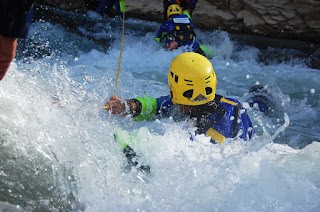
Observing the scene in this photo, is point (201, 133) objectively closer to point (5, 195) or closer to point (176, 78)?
point (176, 78)

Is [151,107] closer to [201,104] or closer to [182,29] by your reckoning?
[201,104]

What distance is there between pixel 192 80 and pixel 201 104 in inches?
9.9

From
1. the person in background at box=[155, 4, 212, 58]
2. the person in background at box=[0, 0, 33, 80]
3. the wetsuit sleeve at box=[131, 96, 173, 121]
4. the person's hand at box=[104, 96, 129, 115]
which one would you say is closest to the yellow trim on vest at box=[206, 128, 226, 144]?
the wetsuit sleeve at box=[131, 96, 173, 121]

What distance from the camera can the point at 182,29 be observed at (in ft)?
24.7

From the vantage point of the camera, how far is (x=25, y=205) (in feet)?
10.9

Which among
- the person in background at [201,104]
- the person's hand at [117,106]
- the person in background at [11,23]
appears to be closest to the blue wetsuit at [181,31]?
the person in background at [201,104]

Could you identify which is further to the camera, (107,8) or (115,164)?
(107,8)

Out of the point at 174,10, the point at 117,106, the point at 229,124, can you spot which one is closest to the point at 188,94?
the point at 229,124

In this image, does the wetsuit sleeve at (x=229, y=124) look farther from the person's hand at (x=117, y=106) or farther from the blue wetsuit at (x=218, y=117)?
the person's hand at (x=117, y=106)

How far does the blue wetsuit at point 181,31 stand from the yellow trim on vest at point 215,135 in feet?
11.1

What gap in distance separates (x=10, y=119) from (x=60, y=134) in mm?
416

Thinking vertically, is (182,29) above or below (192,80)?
below

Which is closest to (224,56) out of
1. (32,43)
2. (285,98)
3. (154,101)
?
(285,98)

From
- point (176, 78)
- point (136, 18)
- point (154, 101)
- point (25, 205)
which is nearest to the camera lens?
point (25, 205)
